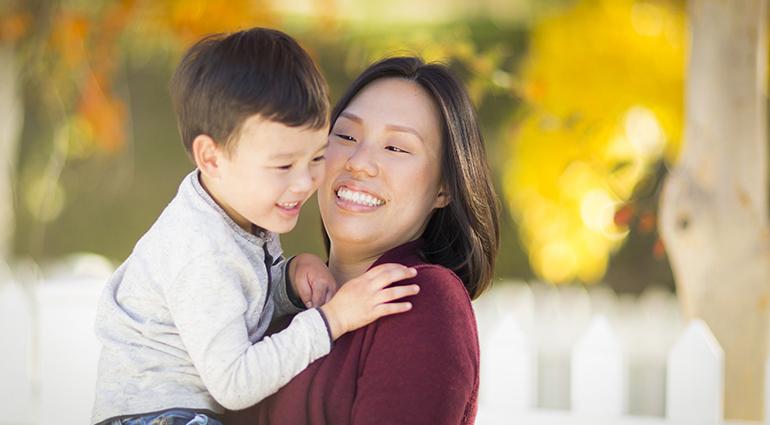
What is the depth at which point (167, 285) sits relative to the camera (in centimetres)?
130

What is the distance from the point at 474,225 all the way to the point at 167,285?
2.56ft

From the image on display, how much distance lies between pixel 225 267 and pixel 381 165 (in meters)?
0.49

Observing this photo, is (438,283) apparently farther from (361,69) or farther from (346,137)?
(361,69)

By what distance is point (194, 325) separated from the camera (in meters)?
1.26

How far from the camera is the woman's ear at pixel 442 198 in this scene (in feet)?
5.70

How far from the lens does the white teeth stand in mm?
1610

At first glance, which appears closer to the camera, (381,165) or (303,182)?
(303,182)

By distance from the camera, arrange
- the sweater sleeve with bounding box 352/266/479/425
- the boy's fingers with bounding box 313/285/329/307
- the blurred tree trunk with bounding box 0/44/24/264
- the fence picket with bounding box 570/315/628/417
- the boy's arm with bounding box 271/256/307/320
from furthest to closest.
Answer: the blurred tree trunk with bounding box 0/44/24/264 < the fence picket with bounding box 570/315/628/417 < the boy's arm with bounding box 271/256/307/320 < the boy's fingers with bounding box 313/285/329/307 < the sweater sleeve with bounding box 352/266/479/425

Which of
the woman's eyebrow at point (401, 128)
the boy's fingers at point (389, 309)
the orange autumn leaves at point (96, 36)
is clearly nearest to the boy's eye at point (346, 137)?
the woman's eyebrow at point (401, 128)

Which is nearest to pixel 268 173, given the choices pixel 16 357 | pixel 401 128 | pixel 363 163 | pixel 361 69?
pixel 363 163

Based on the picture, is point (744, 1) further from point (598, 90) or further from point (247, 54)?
point (247, 54)

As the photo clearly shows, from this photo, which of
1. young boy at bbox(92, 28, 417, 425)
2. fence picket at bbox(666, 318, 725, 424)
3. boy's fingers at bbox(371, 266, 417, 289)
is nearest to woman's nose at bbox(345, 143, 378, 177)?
young boy at bbox(92, 28, 417, 425)

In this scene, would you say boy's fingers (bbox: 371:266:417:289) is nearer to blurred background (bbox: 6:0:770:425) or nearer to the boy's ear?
the boy's ear

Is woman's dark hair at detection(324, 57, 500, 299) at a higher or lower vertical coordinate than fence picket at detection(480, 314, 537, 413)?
higher
